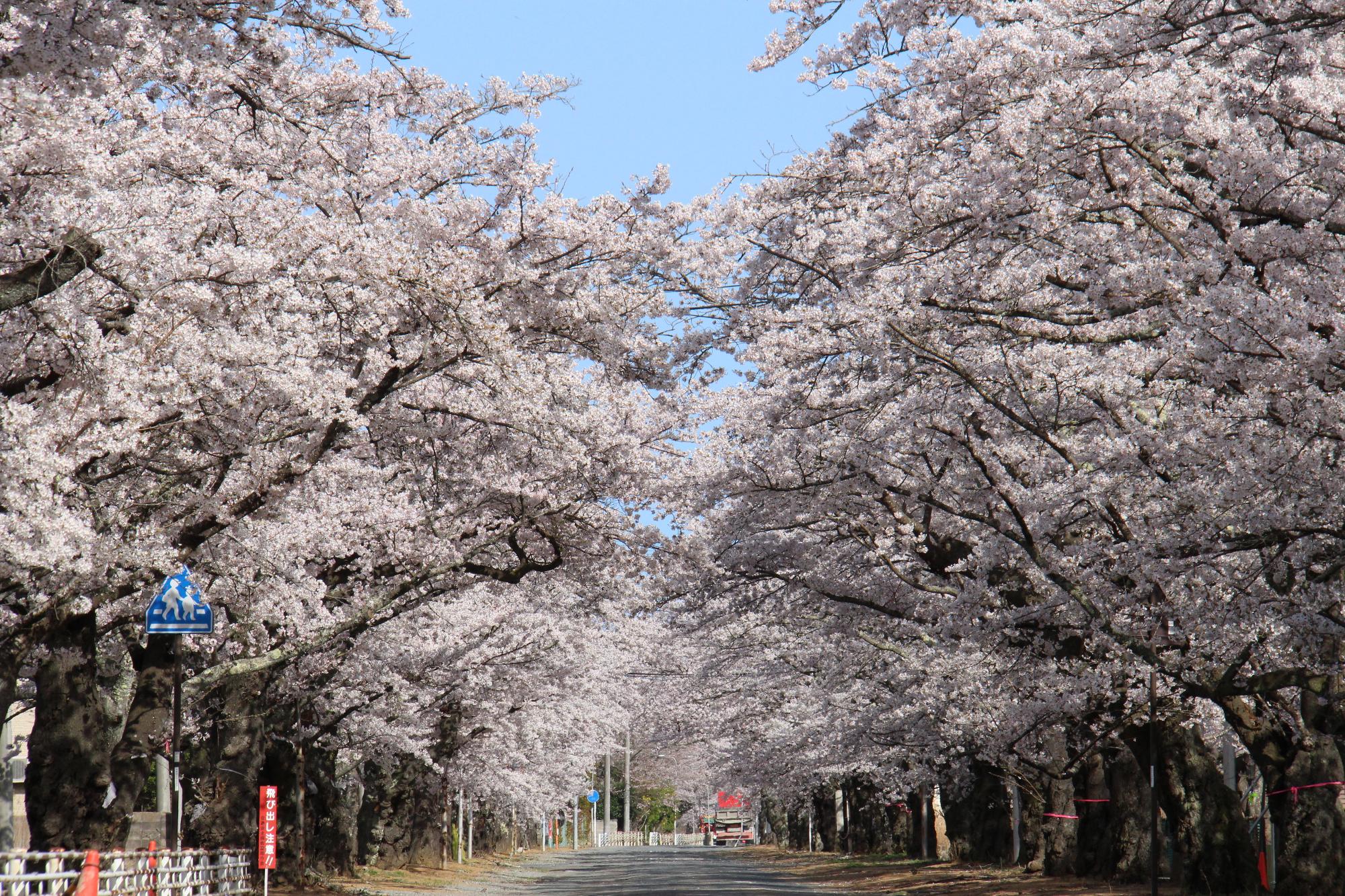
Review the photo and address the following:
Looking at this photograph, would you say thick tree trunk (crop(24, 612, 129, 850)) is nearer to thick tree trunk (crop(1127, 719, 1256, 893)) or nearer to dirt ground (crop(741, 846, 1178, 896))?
thick tree trunk (crop(1127, 719, 1256, 893))

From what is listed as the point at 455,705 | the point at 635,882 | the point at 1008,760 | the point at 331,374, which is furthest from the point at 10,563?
the point at 455,705

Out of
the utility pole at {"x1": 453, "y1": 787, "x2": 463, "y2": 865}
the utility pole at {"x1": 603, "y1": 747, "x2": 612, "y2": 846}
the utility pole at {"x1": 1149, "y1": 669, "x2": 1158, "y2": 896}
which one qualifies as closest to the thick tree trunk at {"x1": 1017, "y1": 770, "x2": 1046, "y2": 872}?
the utility pole at {"x1": 1149, "y1": 669, "x2": 1158, "y2": 896}

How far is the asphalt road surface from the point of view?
31125 millimetres

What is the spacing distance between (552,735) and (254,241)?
42.8 metres

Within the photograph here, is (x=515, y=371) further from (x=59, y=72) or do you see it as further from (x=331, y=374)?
(x=59, y=72)

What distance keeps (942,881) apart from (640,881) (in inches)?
345

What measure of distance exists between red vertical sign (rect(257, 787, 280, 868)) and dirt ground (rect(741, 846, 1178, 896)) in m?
13.4

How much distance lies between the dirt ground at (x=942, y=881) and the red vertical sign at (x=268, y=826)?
528 inches

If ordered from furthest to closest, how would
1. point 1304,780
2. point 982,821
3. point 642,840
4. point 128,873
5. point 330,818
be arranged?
point 642,840, point 982,821, point 330,818, point 1304,780, point 128,873

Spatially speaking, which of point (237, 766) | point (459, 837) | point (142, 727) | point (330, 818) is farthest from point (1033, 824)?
point (459, 837)

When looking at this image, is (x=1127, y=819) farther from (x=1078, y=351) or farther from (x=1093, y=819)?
(x=1078, y=351)

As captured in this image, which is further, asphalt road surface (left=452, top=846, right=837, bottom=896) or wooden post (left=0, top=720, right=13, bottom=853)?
asphalt road surface (left=452, top=846, right=837, bottom=896)

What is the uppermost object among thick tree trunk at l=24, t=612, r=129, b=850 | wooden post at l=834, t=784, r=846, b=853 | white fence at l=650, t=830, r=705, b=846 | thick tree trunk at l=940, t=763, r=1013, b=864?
thick tree trunk at l=24, t=612, r=129, b=850

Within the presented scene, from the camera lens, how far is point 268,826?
2008cm
